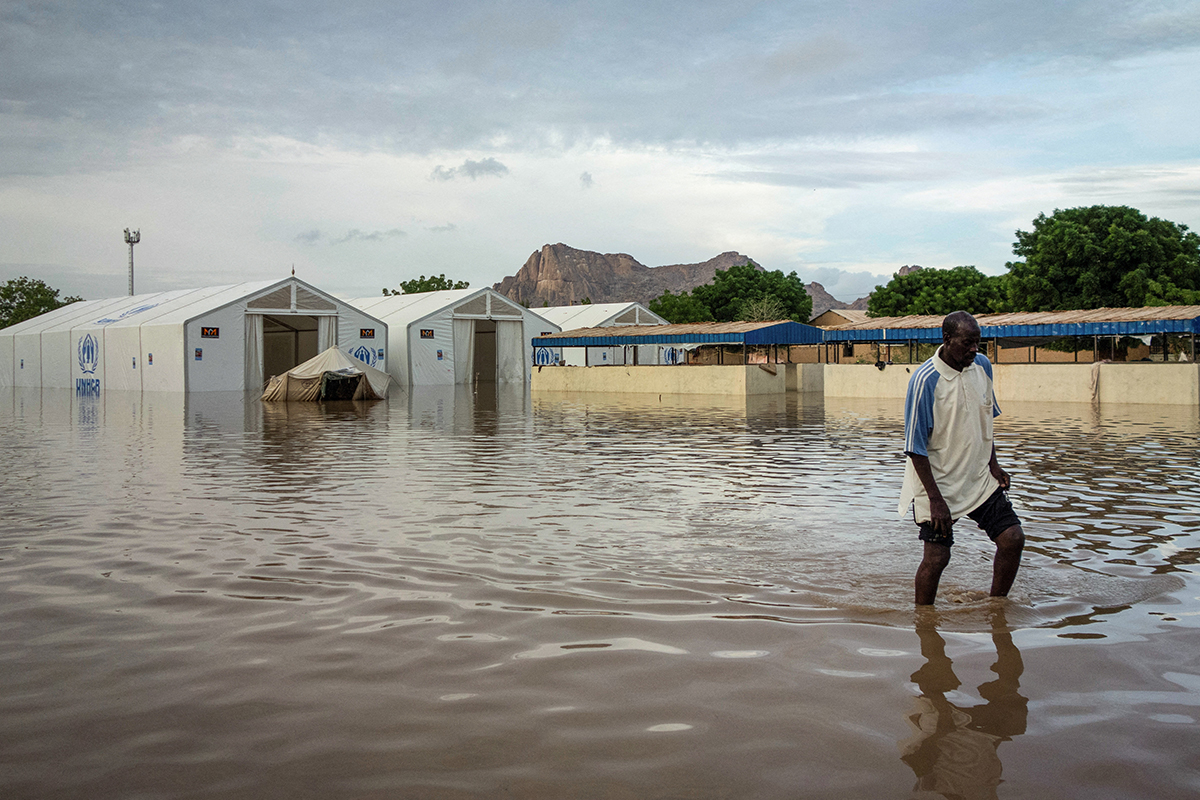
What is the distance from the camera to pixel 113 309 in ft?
160

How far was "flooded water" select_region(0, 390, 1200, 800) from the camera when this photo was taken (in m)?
3.44

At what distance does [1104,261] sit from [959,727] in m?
43.5

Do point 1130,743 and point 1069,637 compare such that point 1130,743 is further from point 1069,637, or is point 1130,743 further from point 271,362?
point 271,362

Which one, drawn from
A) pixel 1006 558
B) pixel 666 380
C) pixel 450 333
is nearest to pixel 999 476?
pixel 1006 558

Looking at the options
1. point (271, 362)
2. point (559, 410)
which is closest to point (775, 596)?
point (559, 410)

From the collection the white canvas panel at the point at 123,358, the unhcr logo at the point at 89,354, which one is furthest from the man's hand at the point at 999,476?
the unhcr logo at the point at 89,354

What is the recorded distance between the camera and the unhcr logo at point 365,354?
44.7m

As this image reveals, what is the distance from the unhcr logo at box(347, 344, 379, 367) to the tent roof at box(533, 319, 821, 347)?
7.82m

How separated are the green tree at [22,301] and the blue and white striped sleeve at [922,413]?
82.7 meters

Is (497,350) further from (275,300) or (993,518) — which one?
(993,518)

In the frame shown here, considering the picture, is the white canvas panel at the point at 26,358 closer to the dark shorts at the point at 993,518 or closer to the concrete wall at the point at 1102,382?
the concrete wall at the point at 1102,382

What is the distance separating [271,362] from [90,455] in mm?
39229

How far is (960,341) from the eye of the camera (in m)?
5.12

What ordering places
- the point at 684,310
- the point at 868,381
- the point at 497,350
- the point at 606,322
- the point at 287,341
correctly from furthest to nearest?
the point at 684,310 → the point at 606,322 → the point at 497,350 → the point at 287,341 → the point at 868,381
